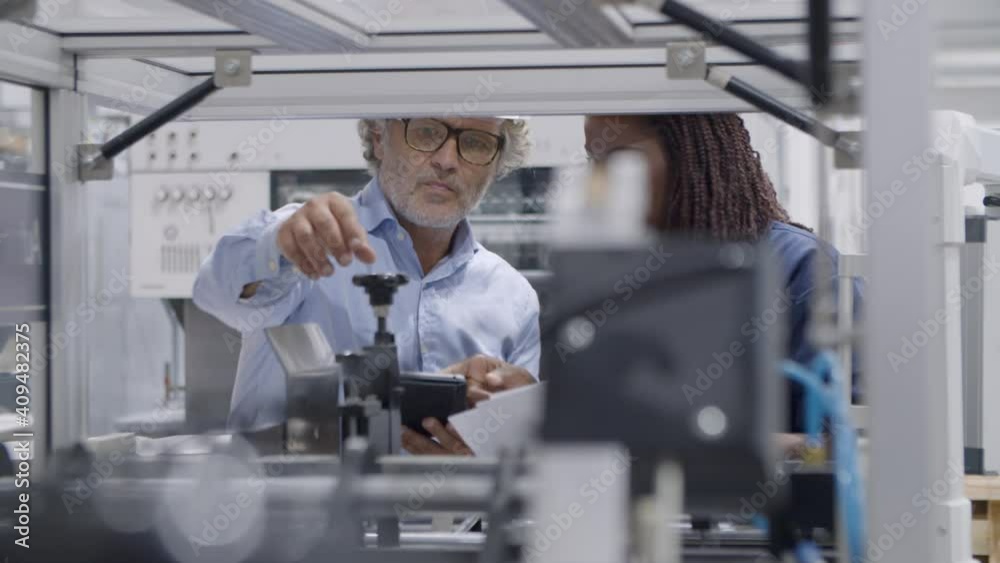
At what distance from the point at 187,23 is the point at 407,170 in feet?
2.55

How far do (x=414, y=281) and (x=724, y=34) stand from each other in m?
1.03

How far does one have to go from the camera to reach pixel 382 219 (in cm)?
212

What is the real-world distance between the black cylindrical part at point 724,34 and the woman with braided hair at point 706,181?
0.40 metres

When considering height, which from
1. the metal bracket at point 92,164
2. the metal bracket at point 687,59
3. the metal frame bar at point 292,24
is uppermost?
the metal frame bar at point 292,24

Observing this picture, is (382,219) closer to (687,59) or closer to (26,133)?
(26,133)

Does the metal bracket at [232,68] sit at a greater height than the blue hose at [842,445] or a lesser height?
greater

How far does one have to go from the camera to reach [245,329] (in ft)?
6.41

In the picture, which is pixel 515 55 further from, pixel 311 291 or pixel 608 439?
pixel 608 439

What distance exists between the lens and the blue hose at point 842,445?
0.71m

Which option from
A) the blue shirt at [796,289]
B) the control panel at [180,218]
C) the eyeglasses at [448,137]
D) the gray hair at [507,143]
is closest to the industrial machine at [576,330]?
the blue shirt at [796,289]

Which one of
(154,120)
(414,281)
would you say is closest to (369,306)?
(414,281)

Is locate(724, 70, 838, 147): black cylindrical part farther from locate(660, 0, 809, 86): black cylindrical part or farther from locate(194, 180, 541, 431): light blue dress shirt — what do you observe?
locate(194, 180, 541, 431): light blue dress shirt

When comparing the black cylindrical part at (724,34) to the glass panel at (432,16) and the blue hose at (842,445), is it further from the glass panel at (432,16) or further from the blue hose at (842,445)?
the blue hose at (842,445)

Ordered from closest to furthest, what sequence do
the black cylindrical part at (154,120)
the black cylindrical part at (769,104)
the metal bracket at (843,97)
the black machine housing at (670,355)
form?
the black machine housing at (670,355) → the metal bracket at (843,97) → the black cylindrical part at (769,104) → the black cylindrical part at (154,120)
